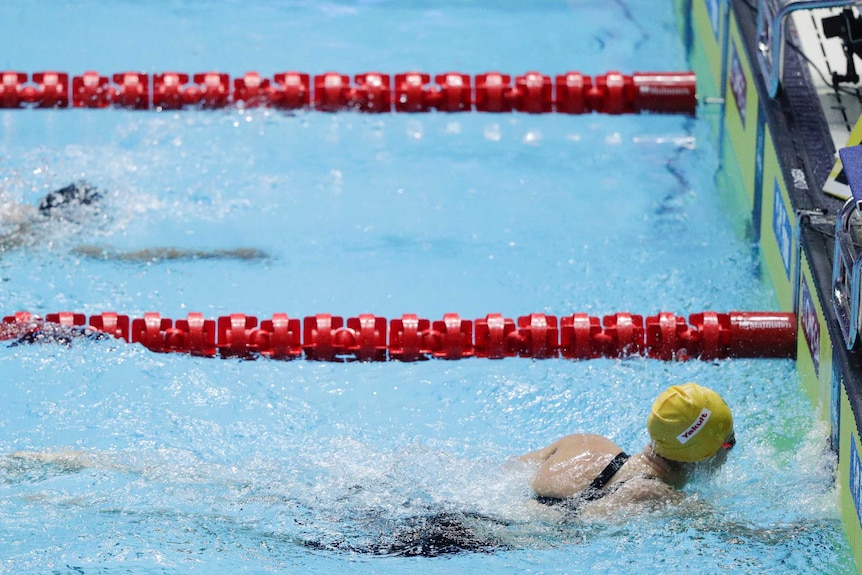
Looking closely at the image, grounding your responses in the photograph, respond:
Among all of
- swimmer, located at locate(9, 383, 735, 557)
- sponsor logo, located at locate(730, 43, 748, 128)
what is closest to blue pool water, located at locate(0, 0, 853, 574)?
swimmer, located at locate(9, 383, 735, 557)

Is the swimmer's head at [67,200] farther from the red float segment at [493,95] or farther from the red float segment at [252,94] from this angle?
the red float segment at [493,95]

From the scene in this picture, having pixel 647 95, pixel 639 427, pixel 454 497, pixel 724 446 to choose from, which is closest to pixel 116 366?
pixel 454 497

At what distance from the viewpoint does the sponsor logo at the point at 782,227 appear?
5.41 metres

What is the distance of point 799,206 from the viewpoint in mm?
5168

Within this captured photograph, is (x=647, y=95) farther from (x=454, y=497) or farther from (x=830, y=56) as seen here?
(x=454, y=497)

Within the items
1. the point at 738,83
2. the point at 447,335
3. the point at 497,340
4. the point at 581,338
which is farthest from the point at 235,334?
the point at 738,83

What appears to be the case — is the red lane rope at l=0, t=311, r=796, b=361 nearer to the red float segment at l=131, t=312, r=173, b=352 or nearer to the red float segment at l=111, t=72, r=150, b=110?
the red float segment at l=131, t=312, r=173, b=352

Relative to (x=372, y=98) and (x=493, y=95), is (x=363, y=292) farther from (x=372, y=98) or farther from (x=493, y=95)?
(x=493, y=95)

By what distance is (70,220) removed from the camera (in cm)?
621

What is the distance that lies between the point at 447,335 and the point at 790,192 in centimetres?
151

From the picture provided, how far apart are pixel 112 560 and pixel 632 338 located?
233 centimetres

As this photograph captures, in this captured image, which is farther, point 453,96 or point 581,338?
point 453,96

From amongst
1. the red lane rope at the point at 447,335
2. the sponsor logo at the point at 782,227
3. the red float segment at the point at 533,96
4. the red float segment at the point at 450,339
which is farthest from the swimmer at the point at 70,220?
the sponsor logo at the point at 782,227

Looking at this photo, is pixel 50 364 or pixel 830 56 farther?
pixel 830 56
